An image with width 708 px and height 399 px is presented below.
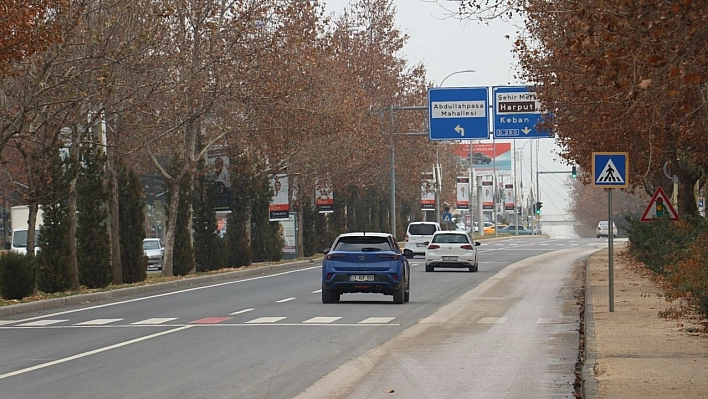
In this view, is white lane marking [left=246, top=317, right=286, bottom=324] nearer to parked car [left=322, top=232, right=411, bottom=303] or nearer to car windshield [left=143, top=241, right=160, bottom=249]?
parked car [left=322, top=232, right=411, bottom=303]

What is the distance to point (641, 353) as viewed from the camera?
1588 centimetres

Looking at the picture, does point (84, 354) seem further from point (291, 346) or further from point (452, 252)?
point (452, 252)

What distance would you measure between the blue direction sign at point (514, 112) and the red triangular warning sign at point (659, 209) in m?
18.0

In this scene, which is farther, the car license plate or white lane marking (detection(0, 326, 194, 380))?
the car license plate

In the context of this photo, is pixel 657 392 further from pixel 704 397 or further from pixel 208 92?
pixel 208 92

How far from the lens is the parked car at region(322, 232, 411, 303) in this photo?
28031 mm

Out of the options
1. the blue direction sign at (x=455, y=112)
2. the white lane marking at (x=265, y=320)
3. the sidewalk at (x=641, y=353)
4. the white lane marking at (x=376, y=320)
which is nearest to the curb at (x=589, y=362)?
the sidewalk at (x=641, y=353)

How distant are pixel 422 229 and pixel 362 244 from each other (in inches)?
1580

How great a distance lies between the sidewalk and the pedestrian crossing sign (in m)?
2.26

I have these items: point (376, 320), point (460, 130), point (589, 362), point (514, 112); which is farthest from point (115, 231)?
point (589, 362)

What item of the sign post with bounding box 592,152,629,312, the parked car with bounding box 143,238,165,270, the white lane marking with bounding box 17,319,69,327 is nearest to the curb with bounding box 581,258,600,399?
the sign post with bounding box 592,152,629,312

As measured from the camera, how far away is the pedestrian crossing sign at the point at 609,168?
23.3 meters

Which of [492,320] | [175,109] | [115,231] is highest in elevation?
[175,109]

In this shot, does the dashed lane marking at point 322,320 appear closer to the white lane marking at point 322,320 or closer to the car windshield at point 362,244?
the white lane marking at point 322,320
